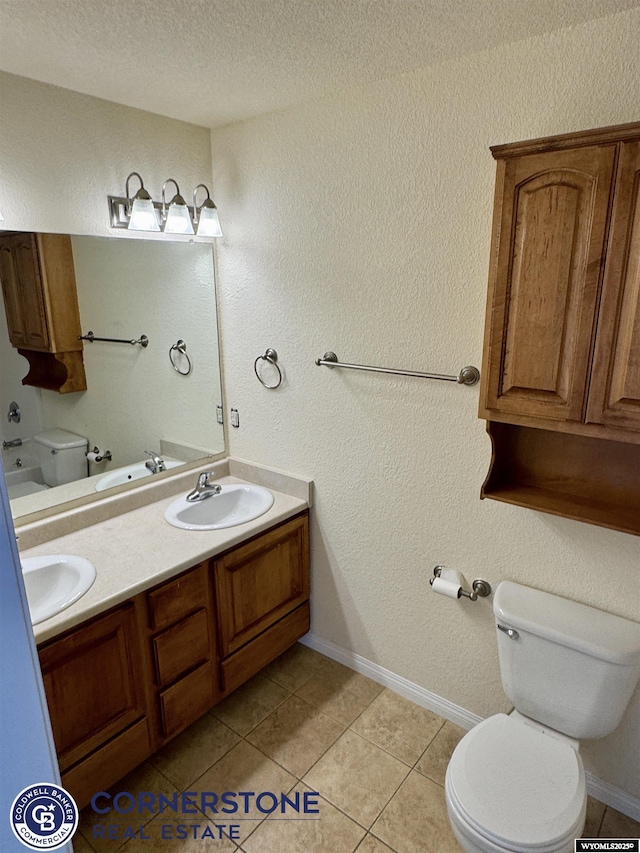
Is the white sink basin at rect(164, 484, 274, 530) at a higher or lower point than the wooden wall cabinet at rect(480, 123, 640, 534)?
lower

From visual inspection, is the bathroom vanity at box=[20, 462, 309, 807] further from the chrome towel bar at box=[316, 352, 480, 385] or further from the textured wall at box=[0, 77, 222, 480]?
the chrome towel bar at box=[316, 352, 480, 385]

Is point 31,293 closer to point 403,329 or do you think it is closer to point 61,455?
point 61,455

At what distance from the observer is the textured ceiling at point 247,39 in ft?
4.13

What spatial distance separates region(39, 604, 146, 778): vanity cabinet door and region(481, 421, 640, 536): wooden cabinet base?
1.25m

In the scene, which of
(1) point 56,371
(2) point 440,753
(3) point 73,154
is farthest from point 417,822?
(3) point 73,154

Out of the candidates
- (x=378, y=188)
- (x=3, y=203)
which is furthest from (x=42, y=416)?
(x=378, y=188)

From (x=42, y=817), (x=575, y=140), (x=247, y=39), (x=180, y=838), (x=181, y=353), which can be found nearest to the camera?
(x=42, y=817)

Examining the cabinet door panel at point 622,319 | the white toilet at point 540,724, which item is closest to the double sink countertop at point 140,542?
the white toilet at point 540,724

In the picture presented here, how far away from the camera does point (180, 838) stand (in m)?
1.62

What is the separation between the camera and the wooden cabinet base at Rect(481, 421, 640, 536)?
4.88 ft

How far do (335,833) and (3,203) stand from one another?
2.31m

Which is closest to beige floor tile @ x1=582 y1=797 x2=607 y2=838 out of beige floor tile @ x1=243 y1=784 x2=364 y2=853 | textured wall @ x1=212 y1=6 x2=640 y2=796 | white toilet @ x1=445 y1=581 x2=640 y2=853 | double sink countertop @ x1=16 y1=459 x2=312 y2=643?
textured wall @ x1=212 y1=6 x2=640 y2=796

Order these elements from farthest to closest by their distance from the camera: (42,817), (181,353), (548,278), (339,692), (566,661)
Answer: (181,353) → (339,692) → (566,661) → (548,278) → (42,817)

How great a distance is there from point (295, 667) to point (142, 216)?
2.04 m
